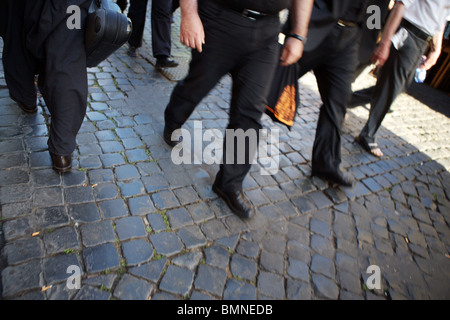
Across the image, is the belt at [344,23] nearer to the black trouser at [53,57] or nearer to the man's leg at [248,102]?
the man's leg at [248,102]

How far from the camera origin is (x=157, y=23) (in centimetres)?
414

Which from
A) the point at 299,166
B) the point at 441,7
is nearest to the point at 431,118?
the point at 441,7

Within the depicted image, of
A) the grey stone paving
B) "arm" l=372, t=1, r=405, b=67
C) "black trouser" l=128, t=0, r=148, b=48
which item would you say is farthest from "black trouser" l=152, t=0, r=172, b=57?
"arm" l=372, t=1, r=405, b=67

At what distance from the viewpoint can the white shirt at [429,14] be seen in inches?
122

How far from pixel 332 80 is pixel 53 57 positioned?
2135 mm

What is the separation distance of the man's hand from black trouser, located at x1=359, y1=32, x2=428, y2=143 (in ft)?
6.44

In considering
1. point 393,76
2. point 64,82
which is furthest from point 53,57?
point 393,76

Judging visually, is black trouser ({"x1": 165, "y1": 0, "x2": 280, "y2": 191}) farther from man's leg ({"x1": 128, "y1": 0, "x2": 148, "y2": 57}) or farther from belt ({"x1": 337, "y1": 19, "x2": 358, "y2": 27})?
man's leg ({"x1": 128, "y1": 0, "x2": 148, "y2": 57})

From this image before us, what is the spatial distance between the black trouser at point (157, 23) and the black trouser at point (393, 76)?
288cm

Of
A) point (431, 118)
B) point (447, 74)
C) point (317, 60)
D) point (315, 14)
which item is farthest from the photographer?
point (447, 74)

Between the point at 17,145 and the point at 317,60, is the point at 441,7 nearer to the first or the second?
the point at 317,60

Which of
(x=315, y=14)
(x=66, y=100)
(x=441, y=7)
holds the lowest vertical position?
(x=66, y=100)

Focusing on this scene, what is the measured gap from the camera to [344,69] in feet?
8.39

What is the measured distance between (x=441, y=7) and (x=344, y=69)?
1549 mm
